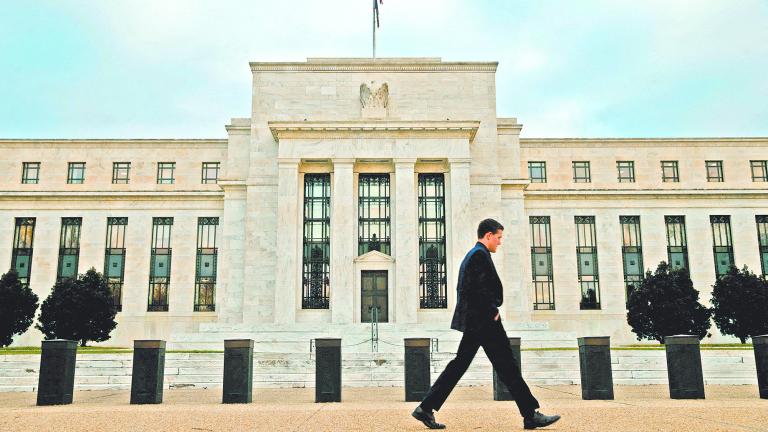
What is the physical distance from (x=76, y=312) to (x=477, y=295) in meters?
34.0

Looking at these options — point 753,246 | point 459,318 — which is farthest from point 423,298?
point 459,318

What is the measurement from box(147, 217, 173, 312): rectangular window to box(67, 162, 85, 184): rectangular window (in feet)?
19.6

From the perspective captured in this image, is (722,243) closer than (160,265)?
No

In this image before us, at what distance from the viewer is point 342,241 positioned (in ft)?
132

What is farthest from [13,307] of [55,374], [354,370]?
[55,374]

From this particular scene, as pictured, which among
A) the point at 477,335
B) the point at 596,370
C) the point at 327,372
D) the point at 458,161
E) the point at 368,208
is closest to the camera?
the point at 477,335

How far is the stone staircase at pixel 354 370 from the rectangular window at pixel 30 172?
2928cm

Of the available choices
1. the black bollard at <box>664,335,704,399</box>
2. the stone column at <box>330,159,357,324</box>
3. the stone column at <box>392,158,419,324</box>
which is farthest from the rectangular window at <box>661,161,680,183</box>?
the black bollard at <box>664,335,704,399</box>

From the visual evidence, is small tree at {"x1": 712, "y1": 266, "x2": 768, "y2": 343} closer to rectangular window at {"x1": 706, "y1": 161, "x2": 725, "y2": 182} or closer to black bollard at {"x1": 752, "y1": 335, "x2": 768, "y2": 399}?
rectangular window at {"x1": 706, "y1": 161, "x2": 725, "y2": 182}

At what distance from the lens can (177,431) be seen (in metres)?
8.38

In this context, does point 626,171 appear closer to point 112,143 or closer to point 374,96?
point 374,96

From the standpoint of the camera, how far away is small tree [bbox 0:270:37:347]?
36031 millimetres

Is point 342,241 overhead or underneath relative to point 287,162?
underneath

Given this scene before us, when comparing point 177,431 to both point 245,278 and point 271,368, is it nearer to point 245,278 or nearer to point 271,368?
point 271,368
